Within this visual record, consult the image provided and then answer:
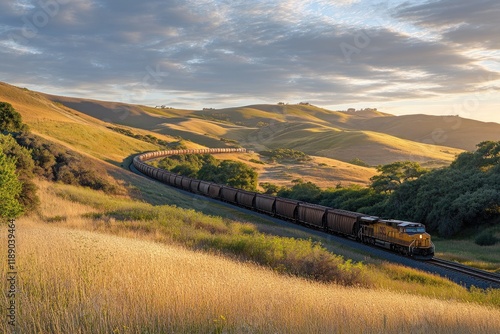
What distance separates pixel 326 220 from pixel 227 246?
728 inches

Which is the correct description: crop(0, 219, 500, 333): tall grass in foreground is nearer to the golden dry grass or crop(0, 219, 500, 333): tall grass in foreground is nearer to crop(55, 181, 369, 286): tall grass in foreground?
crop(55, 181, 369, 286): tall grass in foreground

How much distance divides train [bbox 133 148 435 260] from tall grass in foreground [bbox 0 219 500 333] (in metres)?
18.7

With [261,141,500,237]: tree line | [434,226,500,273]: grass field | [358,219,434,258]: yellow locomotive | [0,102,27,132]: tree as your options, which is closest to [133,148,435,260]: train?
[358,219,434,258]: yellow locomotive

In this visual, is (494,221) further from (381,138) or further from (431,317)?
(381,138)

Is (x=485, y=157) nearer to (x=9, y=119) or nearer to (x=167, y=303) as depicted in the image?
(x=167, y=303)

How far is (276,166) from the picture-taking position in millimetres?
116688

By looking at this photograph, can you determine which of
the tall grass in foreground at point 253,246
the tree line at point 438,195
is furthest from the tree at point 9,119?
the tall grass in foreground at point 253,246

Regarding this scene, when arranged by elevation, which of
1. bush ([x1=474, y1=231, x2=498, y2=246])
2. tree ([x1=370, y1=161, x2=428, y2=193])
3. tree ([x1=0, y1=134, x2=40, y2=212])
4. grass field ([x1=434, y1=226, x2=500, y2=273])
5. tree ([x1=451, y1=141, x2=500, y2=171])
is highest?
tree ([x1=451, y1=141, x2=500, y2=171])

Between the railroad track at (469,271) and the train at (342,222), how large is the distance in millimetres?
852

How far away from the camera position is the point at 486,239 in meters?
36.2

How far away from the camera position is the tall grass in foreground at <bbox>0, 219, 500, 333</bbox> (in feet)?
20.6

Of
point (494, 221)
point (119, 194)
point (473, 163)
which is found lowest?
point (119, 194)

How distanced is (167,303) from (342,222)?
2913 centimetres

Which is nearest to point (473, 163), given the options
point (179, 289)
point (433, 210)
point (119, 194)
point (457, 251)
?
point (433, 210)
